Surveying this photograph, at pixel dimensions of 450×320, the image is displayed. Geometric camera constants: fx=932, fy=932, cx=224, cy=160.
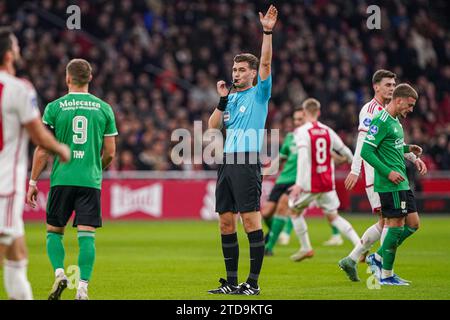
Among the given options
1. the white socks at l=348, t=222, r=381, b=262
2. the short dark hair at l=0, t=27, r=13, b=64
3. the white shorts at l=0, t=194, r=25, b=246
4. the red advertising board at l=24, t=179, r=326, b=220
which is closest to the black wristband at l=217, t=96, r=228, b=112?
the white socks at l=348, t=222, r=381, b=262

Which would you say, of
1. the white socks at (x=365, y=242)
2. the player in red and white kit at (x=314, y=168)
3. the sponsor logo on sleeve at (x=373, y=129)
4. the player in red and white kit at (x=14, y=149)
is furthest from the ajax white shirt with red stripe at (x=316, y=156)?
the player in red and white kit at (x=14, y=149)

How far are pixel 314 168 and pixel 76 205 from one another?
621 cm

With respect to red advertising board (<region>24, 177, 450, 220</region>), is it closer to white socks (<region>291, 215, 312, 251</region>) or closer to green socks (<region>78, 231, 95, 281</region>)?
white socks (<region>291, 215, 312, 251</region>)

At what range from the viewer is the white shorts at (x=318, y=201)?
15.2 m

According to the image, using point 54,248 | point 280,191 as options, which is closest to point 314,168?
point 280,191

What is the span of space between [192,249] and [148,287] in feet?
20.1

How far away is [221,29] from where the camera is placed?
30219 millimetres

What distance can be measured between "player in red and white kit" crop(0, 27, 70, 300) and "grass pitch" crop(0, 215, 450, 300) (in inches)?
103

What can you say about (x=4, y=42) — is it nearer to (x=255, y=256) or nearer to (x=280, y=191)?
(x=255, y=256)

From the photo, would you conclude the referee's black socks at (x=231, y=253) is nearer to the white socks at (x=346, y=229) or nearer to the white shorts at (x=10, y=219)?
the white shorts at (x=10, y=219)

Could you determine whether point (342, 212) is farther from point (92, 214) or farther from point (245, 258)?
point (92, 214)

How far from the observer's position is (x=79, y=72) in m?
9.64

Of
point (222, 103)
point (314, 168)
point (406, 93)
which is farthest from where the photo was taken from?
point (314, 168)
